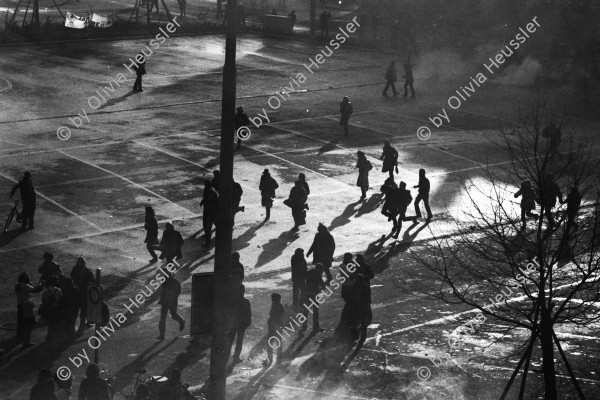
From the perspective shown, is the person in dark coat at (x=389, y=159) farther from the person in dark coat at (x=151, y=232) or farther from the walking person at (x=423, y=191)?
the person in dark coat at (x=151, y=232)

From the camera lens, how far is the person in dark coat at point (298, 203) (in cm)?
2411

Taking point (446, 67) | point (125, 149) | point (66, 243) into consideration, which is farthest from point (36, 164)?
point (446, 67)

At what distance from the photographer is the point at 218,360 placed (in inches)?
433

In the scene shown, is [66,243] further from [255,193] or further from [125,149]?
[125,149]

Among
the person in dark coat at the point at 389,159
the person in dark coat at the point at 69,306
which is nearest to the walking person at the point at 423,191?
the person in dark coat at the point at 389,159

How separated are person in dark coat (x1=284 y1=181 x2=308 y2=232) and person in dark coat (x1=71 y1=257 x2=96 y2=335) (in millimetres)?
7358

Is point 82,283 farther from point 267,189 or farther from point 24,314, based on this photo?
point 267,189

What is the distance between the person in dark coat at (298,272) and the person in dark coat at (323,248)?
5.91ft

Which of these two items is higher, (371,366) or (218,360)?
(218,360)

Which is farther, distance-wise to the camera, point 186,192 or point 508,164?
point 508,164

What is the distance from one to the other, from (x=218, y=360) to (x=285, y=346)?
6.49 meters

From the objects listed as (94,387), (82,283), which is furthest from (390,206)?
(94,387)

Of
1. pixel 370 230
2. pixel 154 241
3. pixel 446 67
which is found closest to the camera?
pixel 154 241

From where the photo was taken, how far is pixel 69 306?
1703cm
